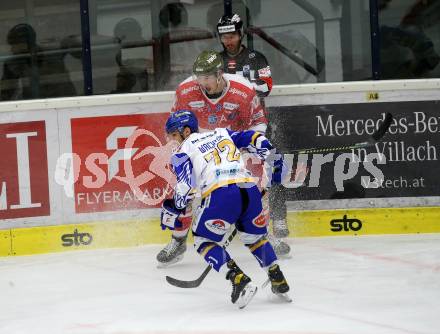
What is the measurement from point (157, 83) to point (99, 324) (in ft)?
9.81

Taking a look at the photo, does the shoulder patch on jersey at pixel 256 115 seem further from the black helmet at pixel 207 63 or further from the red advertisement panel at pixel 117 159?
the red advertisement panel at pixel 117 159

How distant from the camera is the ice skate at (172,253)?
22.1ft

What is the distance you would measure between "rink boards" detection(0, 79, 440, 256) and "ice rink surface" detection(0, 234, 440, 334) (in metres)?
0.16

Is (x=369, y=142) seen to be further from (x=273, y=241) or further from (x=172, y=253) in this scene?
(x=172, y=253)

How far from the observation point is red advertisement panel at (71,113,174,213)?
7547 millimetres

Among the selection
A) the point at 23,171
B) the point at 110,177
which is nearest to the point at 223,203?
the point at 110,177

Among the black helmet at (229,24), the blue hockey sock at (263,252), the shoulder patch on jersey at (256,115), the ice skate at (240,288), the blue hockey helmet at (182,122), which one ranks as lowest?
the ice skate at (240,288)

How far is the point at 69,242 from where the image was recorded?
24.7 ft

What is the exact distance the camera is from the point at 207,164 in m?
5.34

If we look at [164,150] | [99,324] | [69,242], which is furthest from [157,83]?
[99,324]

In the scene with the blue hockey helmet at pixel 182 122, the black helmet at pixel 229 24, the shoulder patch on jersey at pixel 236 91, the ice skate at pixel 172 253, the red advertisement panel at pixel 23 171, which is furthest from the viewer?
the red advertisement panel at pixel 23 171

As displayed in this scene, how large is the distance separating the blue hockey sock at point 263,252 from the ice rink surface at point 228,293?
23cm

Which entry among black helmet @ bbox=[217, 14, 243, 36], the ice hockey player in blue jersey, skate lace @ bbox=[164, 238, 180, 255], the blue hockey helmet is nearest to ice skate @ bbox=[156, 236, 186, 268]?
skate lace @ bbox=[164, 238, 180, 255]

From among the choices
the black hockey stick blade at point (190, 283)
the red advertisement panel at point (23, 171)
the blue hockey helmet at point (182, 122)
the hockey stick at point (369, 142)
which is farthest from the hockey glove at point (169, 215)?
the red advertisement panel at point (23, 171)
